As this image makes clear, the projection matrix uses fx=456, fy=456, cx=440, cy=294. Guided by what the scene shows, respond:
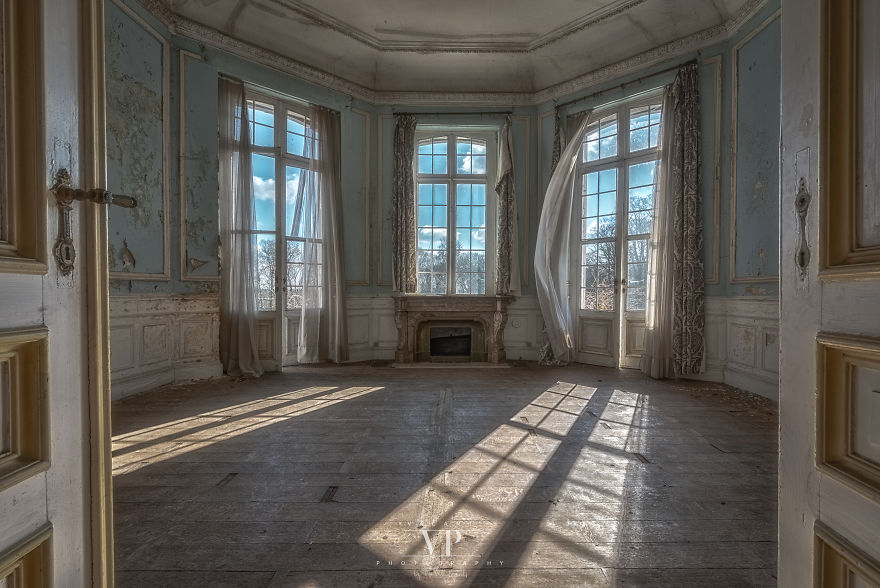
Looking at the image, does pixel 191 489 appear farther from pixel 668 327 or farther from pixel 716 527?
pixel 668 327

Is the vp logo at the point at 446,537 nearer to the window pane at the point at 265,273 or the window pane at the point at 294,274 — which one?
the window pane at the point at 265,273

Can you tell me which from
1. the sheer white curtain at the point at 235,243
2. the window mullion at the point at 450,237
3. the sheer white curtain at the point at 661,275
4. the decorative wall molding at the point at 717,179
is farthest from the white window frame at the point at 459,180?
the decorative wall molding at the point at 717,179

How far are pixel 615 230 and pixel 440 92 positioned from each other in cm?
288

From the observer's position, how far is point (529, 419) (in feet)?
10.5

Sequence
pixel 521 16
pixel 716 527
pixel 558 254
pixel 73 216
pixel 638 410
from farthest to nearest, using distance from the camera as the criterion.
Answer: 1. pixel 558 254
2. pixel 521 16
3. pixel 638 410
4. pixel 716 527
5. pixel 73 216

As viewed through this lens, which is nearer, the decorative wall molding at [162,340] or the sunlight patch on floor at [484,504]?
the sunlight patch on floor at [484,504]

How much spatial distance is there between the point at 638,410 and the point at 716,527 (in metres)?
1.79

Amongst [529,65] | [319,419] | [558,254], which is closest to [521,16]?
[529,65]

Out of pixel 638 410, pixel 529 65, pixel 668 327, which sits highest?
pixel 529 65

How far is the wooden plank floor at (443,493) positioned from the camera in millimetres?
1493

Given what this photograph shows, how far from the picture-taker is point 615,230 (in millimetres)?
5430

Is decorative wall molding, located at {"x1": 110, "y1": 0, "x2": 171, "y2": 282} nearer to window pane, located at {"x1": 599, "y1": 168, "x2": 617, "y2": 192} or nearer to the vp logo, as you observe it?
the vp logo

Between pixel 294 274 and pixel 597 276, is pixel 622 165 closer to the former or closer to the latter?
pixel 597 276

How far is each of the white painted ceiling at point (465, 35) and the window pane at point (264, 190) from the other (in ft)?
3.97
